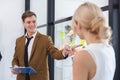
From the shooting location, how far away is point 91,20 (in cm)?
109

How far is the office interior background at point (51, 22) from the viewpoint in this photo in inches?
86.2

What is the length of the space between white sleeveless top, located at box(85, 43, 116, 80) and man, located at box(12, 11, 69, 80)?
140cm

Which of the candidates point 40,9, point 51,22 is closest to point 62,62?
point 51,22

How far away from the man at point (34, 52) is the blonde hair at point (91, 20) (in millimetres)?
1428

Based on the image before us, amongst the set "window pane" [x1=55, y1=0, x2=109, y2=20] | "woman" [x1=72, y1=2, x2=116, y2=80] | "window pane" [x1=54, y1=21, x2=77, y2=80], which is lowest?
"window pane" [x1=54, y1=21, x2=77, y2=80]

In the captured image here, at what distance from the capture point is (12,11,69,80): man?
261cm

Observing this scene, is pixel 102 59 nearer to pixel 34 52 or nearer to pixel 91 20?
pixel 91 20

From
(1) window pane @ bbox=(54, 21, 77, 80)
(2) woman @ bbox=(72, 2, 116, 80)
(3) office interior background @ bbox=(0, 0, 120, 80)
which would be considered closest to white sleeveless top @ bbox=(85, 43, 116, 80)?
(2) woman @ bbox=(72, 2, 116, 80)

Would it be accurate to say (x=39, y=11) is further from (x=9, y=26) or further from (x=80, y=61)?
(x=80, y=61)

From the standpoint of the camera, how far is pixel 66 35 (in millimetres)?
3379

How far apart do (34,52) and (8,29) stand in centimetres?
245

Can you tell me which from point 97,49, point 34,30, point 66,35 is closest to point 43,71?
point 34,30

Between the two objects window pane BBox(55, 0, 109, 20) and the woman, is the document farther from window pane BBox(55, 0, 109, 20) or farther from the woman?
the woman

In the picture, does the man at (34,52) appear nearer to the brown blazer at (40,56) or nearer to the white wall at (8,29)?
the brown blazer at (40,56)
